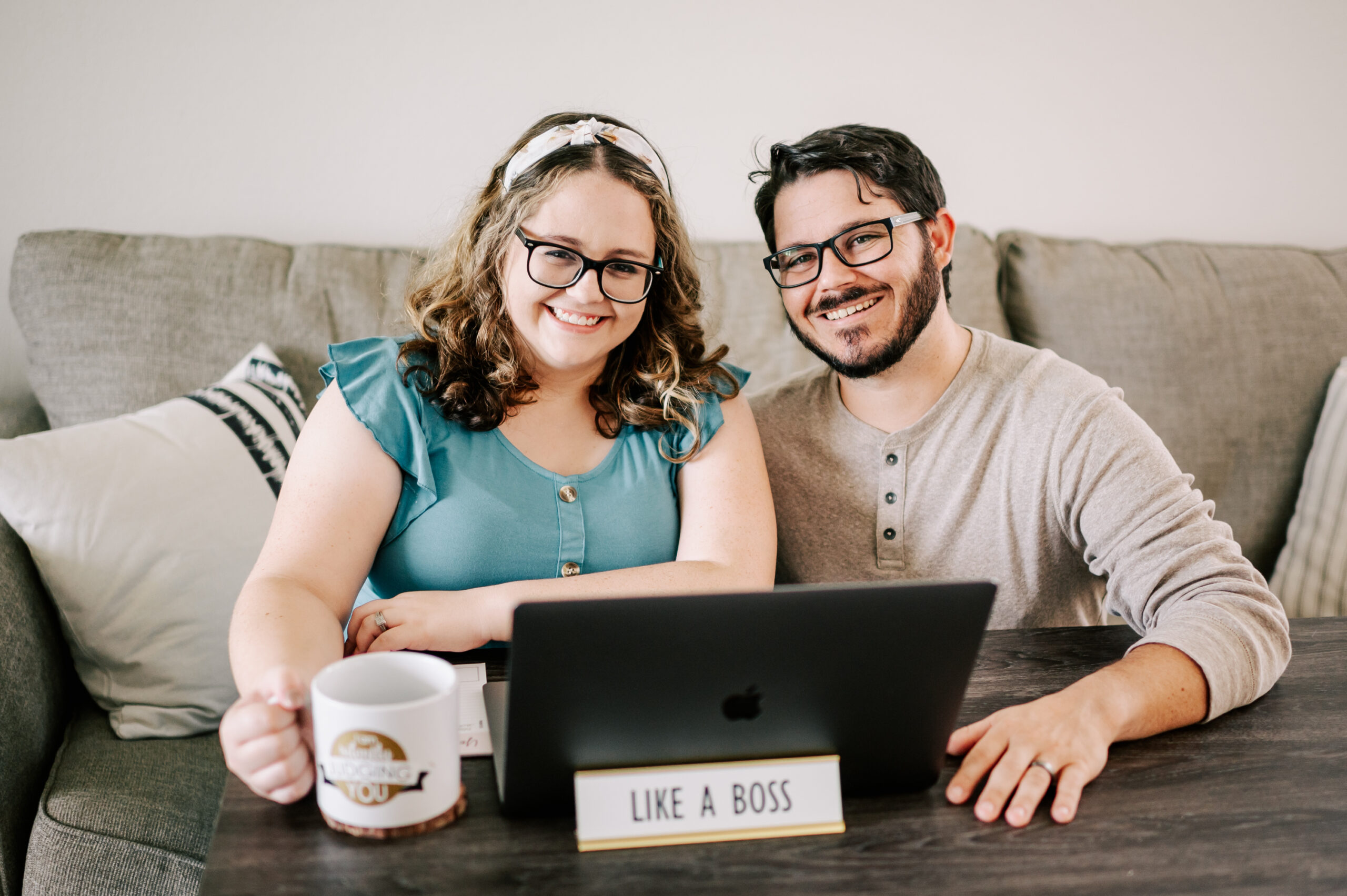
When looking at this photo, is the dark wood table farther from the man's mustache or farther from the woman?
the man's mustache

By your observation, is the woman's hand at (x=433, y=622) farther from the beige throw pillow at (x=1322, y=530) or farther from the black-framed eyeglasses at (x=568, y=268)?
the beige throw pillow at (x=1322, y=530)

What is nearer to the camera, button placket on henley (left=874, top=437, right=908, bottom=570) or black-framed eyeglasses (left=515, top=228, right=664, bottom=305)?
black-framed eyeglasses (left=515, top=228, right=664, bottom=305)

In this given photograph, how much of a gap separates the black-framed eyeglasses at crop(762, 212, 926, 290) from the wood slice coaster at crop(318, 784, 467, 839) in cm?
92

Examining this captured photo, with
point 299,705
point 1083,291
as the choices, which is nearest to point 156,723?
point 299,705

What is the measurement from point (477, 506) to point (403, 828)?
0.56m

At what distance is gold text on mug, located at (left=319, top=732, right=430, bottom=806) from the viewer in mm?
619

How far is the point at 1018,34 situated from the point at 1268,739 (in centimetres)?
185

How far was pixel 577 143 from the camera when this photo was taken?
1.21 metres

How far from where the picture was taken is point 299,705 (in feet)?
2.26

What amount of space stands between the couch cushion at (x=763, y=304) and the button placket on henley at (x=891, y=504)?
57cm

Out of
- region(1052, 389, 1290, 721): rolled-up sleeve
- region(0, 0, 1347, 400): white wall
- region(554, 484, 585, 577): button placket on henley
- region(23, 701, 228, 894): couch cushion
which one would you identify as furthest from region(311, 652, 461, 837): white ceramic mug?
region(0, 0, 1347, 400): white wall

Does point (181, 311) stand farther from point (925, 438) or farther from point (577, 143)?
point (925, 438)

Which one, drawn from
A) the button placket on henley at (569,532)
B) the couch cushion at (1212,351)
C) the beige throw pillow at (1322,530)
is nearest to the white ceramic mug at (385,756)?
the button placket on henley at (569,532)

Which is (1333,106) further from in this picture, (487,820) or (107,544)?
(107,544)
